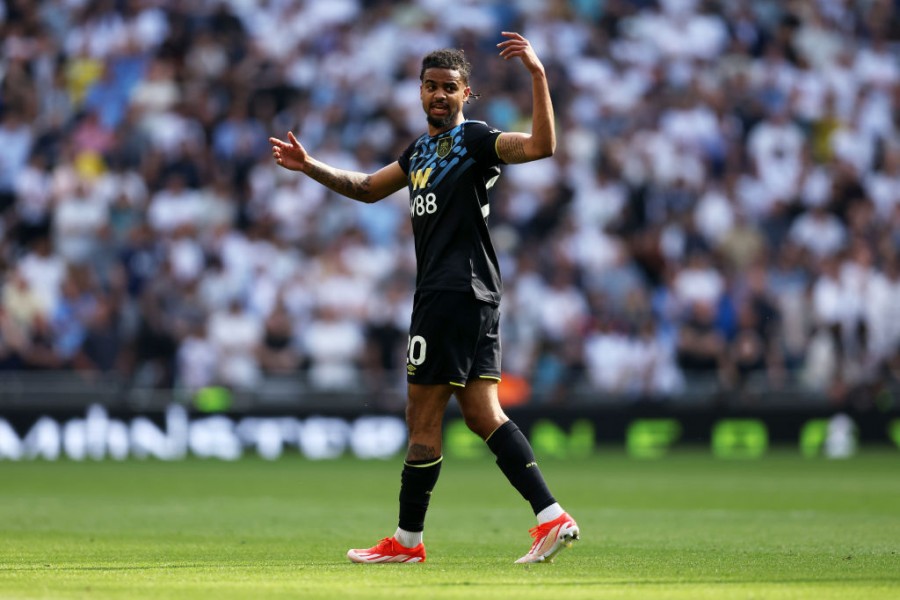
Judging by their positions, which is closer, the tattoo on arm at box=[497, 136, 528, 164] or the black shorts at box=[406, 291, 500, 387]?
the tattoo on arm at box=[497, 136, 528, 164]

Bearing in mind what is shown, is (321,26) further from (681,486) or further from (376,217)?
(681,486)

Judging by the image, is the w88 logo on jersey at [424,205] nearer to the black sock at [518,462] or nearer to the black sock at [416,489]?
the black sock at [518,462]

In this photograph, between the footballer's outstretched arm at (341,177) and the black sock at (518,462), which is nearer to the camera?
the black sock at (518,462)

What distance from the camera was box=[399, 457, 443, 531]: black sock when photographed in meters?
7.88

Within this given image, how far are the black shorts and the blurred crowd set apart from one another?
11.9 meters

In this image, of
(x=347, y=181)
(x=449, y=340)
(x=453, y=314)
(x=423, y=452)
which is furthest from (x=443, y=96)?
(x=423, y=452)

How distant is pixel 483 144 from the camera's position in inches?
306

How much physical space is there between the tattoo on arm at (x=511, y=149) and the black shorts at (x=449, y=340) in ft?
2.38

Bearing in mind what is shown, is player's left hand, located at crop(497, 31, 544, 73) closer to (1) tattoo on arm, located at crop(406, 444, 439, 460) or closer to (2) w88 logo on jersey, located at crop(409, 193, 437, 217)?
(2) w88 logo on jersey, located at crop(409, 193, 437, 217)

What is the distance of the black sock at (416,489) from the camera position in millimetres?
7879

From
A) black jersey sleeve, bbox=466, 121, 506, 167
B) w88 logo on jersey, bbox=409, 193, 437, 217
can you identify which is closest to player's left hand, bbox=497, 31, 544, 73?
black jersey sleeve, bbox=466, 121, 506, 167

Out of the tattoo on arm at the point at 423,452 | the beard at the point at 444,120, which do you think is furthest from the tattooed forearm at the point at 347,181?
the tattoo on arm at the point at 423,452

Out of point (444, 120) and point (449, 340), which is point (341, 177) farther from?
point (449, 340)

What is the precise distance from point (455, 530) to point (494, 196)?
38.1 feet
